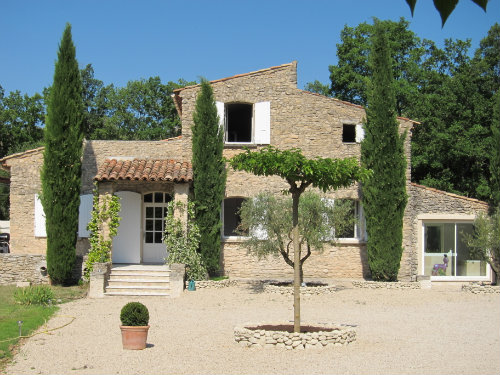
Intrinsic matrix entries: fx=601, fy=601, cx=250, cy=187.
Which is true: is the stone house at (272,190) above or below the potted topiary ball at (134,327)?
above

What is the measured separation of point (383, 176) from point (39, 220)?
11176 millimetres

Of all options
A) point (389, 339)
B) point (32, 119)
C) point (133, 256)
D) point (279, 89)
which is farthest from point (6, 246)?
point (389, 339)

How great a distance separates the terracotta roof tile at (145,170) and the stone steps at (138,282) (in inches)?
105

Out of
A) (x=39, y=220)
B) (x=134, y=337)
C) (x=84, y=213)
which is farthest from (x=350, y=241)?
(x=134, y=337)

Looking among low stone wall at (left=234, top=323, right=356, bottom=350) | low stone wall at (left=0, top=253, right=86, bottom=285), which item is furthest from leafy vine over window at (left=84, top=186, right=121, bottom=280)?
low stone wall at (left=234, top=323, right=356, bottom=350)

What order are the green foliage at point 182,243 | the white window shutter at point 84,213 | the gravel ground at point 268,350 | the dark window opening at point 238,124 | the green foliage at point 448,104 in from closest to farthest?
the gravel ground at point 268,350, the green foliage at point 182,243, the white window shutter at point 84,213, the dark window opening at point 238,124, the green foliage at point 448,104

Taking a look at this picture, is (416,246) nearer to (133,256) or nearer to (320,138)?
(320,138)

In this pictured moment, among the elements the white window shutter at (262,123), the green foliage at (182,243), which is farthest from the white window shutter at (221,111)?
the green foliage at (182,243)

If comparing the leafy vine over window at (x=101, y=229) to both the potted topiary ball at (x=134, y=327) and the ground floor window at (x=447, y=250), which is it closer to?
the potted topiary ball at (x=134, y=327)

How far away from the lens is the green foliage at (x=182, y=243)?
57.5ft

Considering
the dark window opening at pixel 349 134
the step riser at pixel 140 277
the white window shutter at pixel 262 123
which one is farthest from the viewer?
the dark window opening at pixel 349 134

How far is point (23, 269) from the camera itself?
18.4 meters

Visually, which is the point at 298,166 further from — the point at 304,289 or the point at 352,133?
the point at 352,133

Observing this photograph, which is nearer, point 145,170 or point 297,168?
point 297,168
